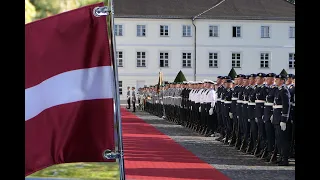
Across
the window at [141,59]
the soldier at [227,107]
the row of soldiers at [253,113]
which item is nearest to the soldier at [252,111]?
the row of soldiers at [253,113]

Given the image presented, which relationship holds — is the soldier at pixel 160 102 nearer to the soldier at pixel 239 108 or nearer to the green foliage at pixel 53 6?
the soldier at pixel 239 108

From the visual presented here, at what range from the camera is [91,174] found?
350 cm

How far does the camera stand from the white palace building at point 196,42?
57344 mm

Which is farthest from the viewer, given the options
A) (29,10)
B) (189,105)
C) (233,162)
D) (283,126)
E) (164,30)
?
(164,30)

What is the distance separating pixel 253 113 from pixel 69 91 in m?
8.86

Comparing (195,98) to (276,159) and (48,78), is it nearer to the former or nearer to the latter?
(276,159)

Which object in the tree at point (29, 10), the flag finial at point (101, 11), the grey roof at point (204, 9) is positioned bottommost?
the tree at point (29, 10)

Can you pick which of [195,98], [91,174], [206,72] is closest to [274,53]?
[206,72]

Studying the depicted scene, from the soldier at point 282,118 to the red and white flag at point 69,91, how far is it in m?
7.20

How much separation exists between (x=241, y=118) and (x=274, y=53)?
1866 inches

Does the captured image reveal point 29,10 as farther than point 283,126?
No

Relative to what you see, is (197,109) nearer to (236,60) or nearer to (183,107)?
(183,107)

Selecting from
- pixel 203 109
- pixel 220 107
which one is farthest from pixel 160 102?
pixel 220 107

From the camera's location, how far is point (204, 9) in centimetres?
6141
